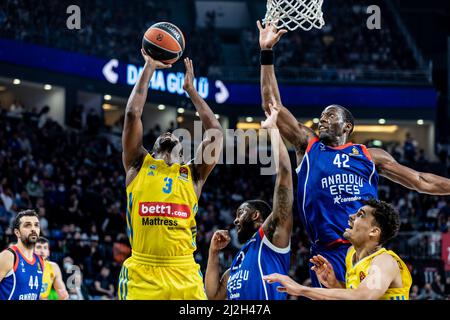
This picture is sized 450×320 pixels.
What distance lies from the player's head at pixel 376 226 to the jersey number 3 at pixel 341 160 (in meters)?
1.13

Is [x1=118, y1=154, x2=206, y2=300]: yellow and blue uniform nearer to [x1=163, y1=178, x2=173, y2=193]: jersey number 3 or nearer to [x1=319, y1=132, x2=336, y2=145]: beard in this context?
[x1=163, y1=178, x2=173, y2=193]: jersey number 3

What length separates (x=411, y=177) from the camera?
22.9ft

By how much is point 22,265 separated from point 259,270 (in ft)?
11.8

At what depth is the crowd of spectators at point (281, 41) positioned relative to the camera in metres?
25.5

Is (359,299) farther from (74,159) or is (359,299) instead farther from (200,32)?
(200,32)

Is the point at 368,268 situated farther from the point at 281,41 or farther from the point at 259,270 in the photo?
the point at 281,41

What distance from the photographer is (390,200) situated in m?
23.8

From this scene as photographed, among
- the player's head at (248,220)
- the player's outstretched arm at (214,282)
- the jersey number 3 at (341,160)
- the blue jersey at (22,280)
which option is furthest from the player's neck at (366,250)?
the blue jersey at (22,280)

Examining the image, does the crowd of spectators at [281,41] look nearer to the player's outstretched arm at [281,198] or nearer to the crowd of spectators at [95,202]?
the crowd of spectators at [95,202]

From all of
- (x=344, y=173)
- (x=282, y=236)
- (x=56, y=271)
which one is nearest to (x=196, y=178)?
(x=282, y=236)

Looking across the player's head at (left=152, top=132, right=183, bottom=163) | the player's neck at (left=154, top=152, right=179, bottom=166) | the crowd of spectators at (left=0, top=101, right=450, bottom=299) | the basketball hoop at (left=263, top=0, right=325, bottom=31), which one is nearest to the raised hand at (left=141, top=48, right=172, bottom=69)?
the player's head at (left=152, top=132, right=183, bottom=163)

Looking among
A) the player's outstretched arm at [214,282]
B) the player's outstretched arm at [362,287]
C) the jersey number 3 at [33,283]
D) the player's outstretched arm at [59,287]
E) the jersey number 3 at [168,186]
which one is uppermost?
the jersey number 3 at [168,186]

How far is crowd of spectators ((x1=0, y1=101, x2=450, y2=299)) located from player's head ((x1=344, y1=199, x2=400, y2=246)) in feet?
26.9
